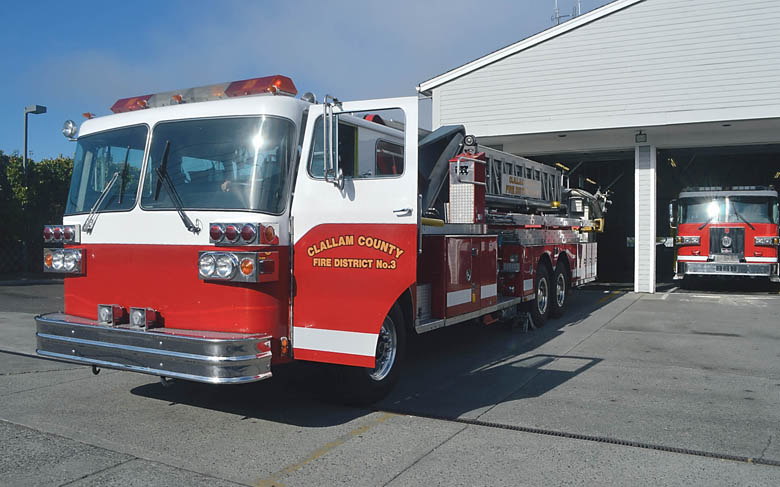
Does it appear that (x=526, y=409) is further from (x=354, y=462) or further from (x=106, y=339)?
(x=106, y=339)

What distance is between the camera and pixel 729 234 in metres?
17.0


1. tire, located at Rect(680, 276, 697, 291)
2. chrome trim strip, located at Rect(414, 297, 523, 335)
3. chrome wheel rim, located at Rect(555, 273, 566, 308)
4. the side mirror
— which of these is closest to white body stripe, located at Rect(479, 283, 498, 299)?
chrome trim strip, located at Rect(414, 297, 523, 335)

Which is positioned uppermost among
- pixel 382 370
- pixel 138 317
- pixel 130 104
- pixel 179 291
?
pixel 130 104

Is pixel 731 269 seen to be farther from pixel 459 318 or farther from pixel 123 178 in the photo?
pixel 123 178

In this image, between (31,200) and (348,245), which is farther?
(31,200)

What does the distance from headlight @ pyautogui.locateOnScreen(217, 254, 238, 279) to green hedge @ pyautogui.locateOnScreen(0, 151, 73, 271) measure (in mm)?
17116

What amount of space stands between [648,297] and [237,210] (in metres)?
12.8

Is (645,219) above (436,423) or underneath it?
above

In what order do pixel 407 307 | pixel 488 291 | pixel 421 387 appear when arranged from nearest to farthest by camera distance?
pixel 407 307 → pixel 421 387 → pixel 488 291

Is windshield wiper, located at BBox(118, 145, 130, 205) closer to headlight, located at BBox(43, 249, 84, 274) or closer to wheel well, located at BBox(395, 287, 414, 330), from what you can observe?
headlight, located at BBox(43, 249, 84, 274)

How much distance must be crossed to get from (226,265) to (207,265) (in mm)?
184

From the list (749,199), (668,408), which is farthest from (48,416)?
(749,199)

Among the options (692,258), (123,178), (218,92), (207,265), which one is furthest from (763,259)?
(123,178)

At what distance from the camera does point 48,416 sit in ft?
18.1
